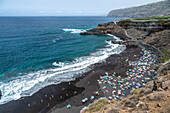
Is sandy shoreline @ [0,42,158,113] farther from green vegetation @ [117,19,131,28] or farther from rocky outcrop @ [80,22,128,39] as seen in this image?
green vegetation @ [117,19,131,28]

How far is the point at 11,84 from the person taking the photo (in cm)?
2398

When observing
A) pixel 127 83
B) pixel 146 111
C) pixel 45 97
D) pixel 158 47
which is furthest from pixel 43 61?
pixel 158 47

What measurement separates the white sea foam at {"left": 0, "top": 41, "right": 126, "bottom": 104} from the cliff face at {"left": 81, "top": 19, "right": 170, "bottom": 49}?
28995 mm

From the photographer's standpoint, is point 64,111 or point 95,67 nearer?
point 64,111

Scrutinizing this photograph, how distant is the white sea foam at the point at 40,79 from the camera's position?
21.6 m

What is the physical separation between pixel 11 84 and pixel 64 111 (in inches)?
585

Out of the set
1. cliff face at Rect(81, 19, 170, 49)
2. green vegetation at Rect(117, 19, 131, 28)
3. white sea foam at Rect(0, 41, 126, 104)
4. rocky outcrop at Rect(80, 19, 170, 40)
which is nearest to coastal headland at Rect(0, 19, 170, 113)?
cliff face at Rect(81, 19, 170, 49)

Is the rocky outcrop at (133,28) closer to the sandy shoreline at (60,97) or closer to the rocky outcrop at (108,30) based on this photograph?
the rocky outcrop at (108,30)

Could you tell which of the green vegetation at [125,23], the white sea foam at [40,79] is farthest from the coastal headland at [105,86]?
the green vegetation at [125,23]

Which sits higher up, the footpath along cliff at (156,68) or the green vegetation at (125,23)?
the green vegetation at (125,23)

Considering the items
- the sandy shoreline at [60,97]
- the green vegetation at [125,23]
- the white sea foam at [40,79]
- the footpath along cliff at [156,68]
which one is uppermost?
the green vegetation at [125,23]

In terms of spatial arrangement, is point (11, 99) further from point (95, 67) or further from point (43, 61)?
point (95, 67)

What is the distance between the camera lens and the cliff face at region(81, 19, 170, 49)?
148ft

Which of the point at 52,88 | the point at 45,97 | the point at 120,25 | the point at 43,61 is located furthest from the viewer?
the point at 120,25
